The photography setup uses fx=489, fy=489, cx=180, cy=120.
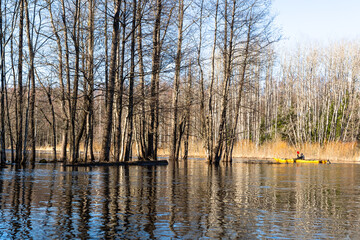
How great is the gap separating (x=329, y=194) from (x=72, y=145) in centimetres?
1562

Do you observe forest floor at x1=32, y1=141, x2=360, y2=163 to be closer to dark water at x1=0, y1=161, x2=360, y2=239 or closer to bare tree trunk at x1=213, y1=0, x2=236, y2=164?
bare tree trunk at x1=213, y1=0, x2=236, y2=164

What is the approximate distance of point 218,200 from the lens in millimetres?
11625

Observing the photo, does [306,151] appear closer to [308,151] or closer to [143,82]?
[308,151]

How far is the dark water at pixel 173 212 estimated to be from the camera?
7.45 meters

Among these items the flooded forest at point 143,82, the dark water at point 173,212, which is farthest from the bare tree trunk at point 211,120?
the dark water at point 173,212

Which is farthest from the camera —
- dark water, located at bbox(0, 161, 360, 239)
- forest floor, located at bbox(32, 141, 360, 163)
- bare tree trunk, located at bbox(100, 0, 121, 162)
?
forest floor, located at bbox(32, 141, 360, 163)

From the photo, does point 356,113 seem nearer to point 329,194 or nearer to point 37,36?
point 37,36

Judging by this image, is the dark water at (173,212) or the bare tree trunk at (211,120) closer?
the dark water at (173,212)

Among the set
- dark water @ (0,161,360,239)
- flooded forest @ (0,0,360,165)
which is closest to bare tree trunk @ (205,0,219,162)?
flooded forest @ (0,0,360,165)

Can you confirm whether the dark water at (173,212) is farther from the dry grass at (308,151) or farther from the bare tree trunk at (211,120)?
the dry grass at (308,151)

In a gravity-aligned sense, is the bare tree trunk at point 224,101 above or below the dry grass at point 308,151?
above

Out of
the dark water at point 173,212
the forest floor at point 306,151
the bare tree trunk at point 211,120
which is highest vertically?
the bare tree trunk at point 211,120

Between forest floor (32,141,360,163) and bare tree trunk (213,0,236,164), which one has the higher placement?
bare tree trunk (213,0,236,164)

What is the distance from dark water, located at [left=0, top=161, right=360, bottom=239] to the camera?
24.5 feet
